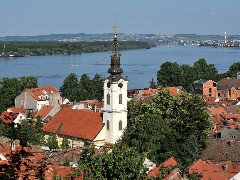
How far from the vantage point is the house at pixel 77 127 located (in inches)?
874

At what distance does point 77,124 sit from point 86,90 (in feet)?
61.1

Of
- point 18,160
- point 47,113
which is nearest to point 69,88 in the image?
point 47,113

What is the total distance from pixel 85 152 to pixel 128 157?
3.08ft

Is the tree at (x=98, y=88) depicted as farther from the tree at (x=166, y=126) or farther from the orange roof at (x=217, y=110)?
the tree at (x=166, y=126)

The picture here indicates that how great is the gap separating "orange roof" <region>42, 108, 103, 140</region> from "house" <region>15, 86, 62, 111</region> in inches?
345

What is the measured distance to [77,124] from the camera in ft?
76.1

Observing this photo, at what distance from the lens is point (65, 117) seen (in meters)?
24.2

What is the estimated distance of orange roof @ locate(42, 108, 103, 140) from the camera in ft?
73.3

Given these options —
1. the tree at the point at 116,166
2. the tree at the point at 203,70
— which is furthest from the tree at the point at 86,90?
the tree at the point at 116,166

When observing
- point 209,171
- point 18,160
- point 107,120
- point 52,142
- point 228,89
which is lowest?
point 228,89

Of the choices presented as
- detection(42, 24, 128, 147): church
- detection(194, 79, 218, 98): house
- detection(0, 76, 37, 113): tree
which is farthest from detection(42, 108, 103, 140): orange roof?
detection(194, 79, 218, 98): house

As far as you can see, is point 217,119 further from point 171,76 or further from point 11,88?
point 171,76

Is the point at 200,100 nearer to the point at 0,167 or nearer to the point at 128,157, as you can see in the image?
the point at 128,157

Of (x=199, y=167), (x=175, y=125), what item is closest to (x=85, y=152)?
(x=199, y=167)
